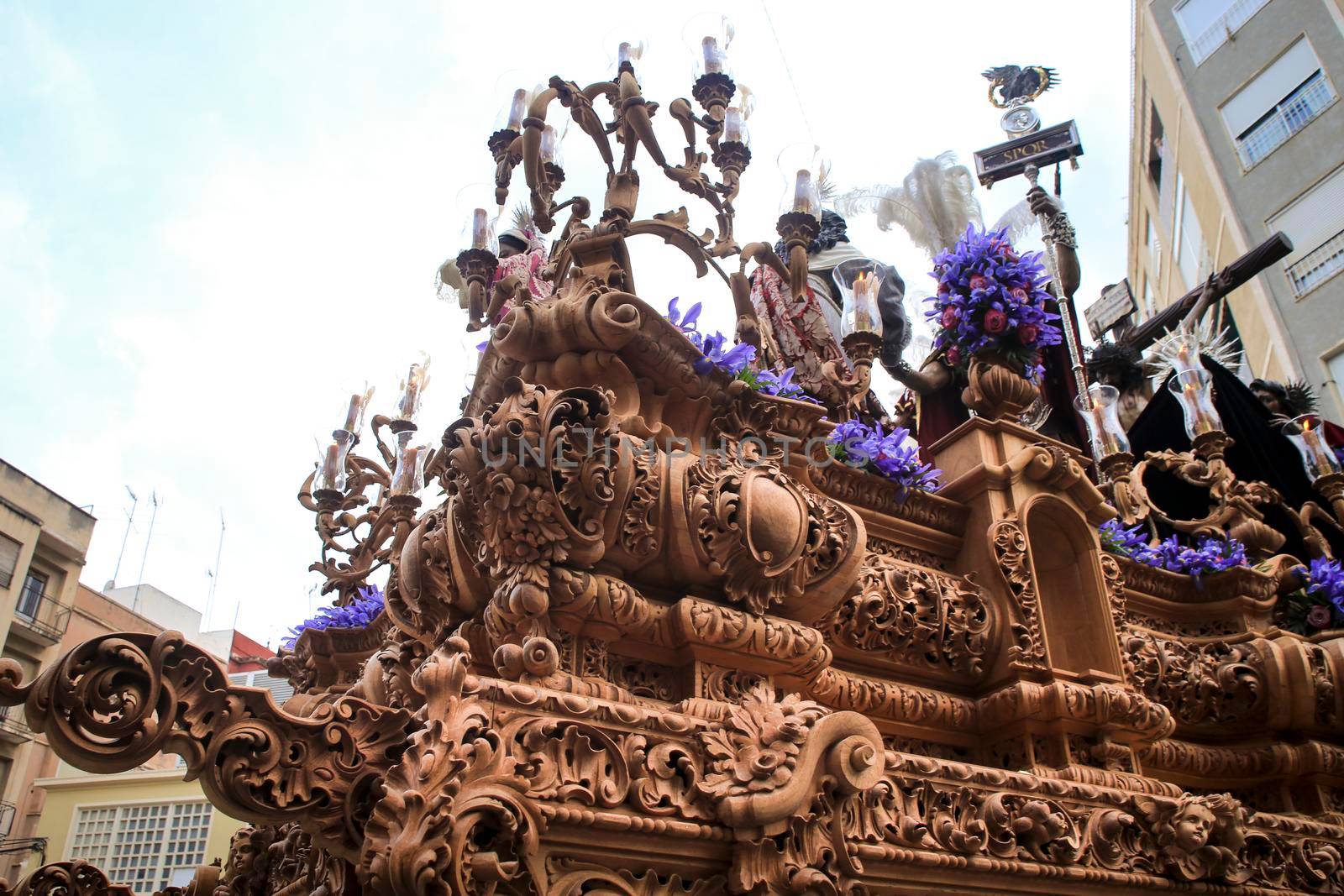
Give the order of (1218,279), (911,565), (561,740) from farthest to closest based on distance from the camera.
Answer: (1218,279), (911,565), (561,740)

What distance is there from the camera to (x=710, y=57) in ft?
17.2

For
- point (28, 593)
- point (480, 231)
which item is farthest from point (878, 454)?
point (28, 593)

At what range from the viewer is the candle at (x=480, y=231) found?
517cm

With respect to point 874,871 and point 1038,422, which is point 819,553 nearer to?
point 874,871

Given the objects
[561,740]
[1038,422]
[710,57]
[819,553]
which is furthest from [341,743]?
[1038,422]

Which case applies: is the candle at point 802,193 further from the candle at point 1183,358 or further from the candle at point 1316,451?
the candle at point 1316,451

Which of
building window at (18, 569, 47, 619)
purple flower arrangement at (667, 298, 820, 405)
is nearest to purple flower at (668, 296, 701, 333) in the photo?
purple flower arrangement at (667, 298, 820, 405)

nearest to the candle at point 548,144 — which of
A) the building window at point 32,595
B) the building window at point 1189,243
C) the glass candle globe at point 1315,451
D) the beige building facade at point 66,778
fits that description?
the glass candle globe at point 1315,451

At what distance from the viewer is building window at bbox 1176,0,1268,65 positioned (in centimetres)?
2167

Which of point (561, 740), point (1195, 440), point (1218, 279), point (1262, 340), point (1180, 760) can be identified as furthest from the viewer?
point (1262, 340)

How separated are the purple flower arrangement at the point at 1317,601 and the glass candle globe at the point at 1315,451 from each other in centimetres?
168

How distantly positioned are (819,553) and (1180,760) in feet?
8.55

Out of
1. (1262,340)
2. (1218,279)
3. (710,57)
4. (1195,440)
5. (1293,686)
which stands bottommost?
(1293,686)

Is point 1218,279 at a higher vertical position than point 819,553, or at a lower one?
higher
